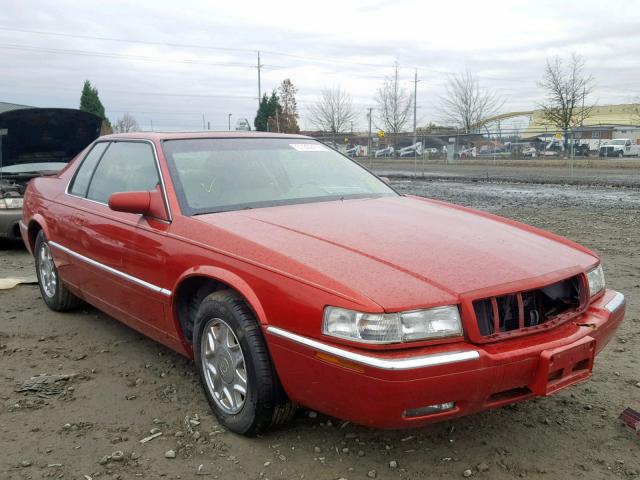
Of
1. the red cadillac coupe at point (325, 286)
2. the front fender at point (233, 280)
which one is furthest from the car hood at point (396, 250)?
the front fender at point (233, 280)

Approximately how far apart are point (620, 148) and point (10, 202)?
103ft

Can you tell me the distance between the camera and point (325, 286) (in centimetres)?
245

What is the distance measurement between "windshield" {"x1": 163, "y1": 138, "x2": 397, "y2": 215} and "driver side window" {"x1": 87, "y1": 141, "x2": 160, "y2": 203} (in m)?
0.20

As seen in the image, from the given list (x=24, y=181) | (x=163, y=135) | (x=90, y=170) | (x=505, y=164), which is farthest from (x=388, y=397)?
(x=505, y=164)

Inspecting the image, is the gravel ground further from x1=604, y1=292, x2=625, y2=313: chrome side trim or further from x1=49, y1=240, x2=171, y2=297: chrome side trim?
x1=604, y1=292, x2=625, y2=313: chrome side trim

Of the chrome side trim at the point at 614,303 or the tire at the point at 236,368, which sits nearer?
the tire at the point at 236,368

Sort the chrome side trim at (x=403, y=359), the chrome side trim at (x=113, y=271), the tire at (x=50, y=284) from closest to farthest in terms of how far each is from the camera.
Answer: the chrome side trim at (x=403, y=359), the chrome side trim at (x=113, y=271), the tire at (x=50, y=284)

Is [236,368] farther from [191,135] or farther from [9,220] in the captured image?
[9,220]

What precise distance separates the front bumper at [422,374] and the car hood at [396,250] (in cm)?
23

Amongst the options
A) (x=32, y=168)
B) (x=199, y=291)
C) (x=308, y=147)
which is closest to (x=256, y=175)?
(x=308, y=147)

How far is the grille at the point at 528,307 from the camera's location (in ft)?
8.16

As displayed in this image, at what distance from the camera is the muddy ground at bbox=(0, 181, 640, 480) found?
2666 millimetres

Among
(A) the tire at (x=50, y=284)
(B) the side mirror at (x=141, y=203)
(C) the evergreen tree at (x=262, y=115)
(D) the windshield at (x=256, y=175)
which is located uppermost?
(C) the evergreen tree at (x=262, y=115)

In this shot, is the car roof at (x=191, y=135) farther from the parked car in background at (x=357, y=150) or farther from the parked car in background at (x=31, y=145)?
the parked car in background at (x=357, y=150)
